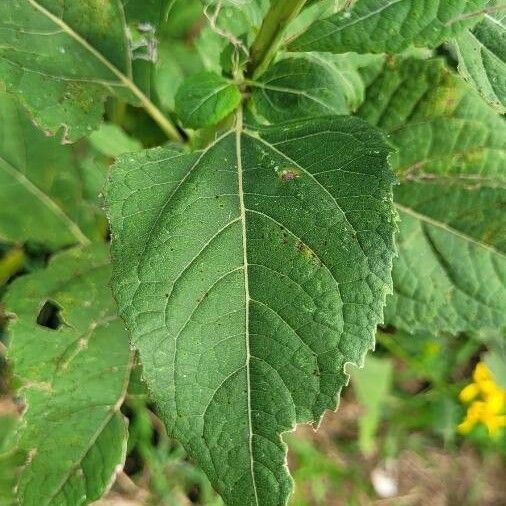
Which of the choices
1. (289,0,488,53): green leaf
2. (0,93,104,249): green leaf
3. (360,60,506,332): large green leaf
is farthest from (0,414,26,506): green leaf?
(289,0,488,53): green leaf

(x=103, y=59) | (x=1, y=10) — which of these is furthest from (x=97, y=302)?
(x=1, y=10)

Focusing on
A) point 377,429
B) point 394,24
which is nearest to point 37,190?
point 394,24

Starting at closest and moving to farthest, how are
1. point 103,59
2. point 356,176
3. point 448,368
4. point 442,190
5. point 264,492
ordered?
point 264,492 < point 356,176 < point 103,59 < point 442,190 < point 448,368

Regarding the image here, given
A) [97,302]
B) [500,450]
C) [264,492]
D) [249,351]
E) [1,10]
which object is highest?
[1,10]

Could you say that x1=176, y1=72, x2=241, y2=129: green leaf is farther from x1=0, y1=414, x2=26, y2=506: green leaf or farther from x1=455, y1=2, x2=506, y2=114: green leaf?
x1=0, y1=414, x2=26, y2=506: green leaf

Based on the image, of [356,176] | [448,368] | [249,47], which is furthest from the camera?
[448,368]

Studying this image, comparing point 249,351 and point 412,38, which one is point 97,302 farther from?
point 412,38
